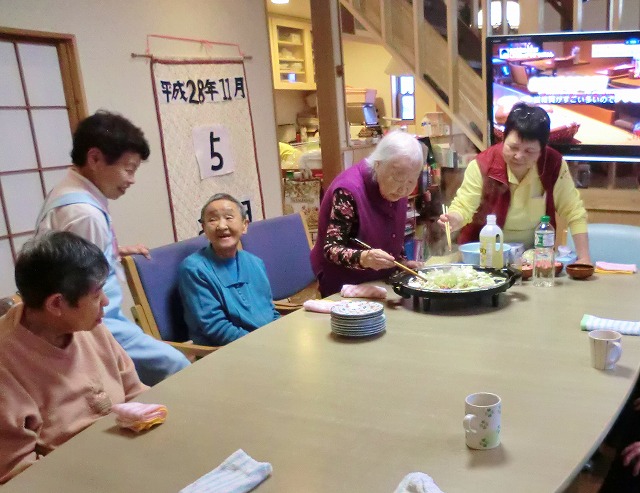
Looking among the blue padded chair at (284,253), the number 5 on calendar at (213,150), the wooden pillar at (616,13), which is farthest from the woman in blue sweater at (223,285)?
the wooden pillar at (616,13)

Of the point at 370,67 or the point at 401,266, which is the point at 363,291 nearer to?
the point at 401,266

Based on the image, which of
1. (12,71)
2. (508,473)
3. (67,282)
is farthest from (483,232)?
(12,71)

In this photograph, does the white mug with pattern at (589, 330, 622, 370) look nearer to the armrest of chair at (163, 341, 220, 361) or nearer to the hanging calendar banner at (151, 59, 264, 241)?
the armrest of chair at (163, 341, 220, 361)

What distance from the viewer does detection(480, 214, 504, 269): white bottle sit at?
2182mm

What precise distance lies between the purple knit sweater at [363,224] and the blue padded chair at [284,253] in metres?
0.24

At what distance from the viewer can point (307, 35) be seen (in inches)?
292

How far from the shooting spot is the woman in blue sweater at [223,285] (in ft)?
6.93

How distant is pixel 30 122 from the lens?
3.16 metres

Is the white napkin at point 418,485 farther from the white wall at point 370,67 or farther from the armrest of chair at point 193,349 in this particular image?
the white wall at point 370,67

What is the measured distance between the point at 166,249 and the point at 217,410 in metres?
1.03

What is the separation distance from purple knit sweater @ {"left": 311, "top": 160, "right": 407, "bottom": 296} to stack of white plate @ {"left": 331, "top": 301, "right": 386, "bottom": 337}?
0.55m

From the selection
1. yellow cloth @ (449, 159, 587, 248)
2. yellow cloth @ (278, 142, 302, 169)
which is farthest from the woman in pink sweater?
yellow cloth @ (278, 142, 302, 169)

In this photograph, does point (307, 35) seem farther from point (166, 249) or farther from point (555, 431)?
point (555, 431)

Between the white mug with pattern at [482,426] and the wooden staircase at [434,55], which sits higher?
the wooden staircase at [434,55]
